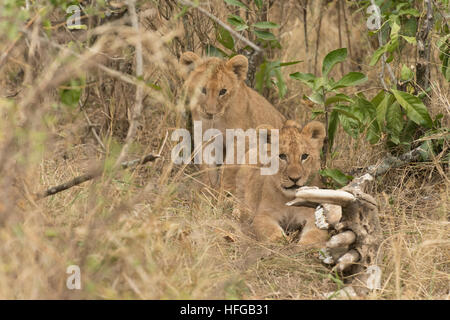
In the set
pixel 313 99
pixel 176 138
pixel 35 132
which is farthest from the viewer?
pixel 176 138

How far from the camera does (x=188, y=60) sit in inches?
235

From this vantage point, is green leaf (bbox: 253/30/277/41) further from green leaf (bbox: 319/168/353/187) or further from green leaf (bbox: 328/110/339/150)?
green leaf (bbox: 319/168/353/187)

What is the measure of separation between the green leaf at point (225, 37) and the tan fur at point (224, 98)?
0.16 m

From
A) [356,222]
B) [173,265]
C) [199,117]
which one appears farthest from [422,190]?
[173,265]

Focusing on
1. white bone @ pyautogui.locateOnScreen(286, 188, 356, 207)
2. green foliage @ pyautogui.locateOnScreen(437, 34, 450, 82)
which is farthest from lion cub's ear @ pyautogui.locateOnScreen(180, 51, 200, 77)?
white bone @ pyautogui.locateOnScreen(286, 188, 356, 207)

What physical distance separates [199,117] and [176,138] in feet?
1.50

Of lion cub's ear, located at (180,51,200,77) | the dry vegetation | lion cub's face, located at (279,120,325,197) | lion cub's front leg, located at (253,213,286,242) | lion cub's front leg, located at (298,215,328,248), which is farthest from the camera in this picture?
lion cub's ear, located at (180,51,200,77)

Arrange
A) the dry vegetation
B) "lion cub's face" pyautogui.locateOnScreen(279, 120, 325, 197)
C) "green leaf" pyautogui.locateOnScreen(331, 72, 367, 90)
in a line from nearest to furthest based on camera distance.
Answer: the dry vegetation → "lion cub's face" pyautogui.locateOnScreen(279, 120, 325, 197) → "green leaf" pyautogui.locateOnScreen(331, 72, 367, 90)

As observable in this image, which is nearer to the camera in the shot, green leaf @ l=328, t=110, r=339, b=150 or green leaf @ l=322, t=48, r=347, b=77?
green leaf @ l=322, t=48, r=347, b=77

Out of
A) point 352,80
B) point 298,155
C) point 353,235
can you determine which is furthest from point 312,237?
point 352,80

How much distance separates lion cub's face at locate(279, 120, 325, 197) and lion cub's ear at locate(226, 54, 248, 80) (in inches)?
38.9

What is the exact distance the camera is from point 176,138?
19.4 feet

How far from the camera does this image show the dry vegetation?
347cm
